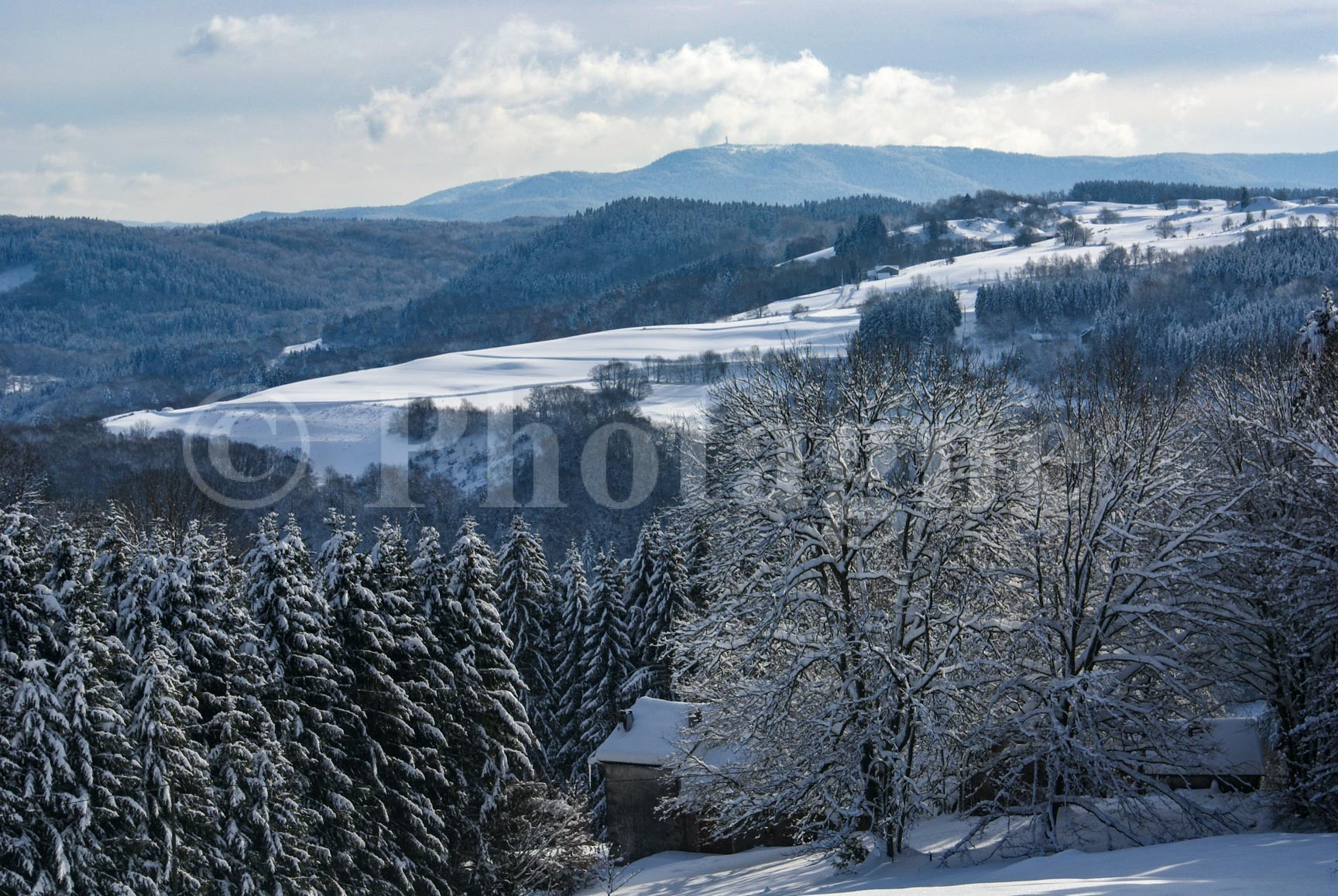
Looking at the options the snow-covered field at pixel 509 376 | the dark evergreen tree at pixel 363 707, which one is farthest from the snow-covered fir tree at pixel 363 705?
the snow-covered field at pixel 509 376

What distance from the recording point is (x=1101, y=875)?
13625 millimetres

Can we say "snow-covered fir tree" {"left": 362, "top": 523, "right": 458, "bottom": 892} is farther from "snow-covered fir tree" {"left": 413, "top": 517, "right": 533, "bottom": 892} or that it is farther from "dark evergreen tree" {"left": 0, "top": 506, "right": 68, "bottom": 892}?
"dark evergreen tree" {"left": 0, "top": 506, "right": 68, "bottom": 892}

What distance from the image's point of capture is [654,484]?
101 meters

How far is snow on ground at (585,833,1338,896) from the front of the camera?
12.0 m

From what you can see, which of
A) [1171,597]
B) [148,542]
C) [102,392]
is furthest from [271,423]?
[1171,597]

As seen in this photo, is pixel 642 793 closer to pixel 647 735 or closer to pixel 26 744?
pixel 647 735

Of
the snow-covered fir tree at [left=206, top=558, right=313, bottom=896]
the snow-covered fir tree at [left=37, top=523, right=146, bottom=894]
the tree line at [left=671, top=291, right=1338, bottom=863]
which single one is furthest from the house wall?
the snow-covered fir tree at [left=37, top=523, right=146, bottom=894]

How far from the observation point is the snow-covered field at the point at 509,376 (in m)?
122

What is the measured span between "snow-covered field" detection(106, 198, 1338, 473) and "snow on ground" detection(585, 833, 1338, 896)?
8986 cm

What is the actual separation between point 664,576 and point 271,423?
105517 millimetres

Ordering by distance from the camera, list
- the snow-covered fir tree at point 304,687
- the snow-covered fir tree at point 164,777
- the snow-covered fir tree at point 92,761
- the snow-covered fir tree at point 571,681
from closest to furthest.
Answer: the snow-covered fir tree at point 92,761
the snow-covered fir tree at point 164,777
the snow-covered fir tree at point 304,687
the snow-covered fir tree at point 571,681

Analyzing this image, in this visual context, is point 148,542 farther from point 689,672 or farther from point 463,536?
point 689,672

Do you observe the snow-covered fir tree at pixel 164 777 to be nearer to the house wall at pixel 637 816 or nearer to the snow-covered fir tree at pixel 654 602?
the house wall at pixel 637 816

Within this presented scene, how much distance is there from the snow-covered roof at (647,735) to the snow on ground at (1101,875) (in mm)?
5079
